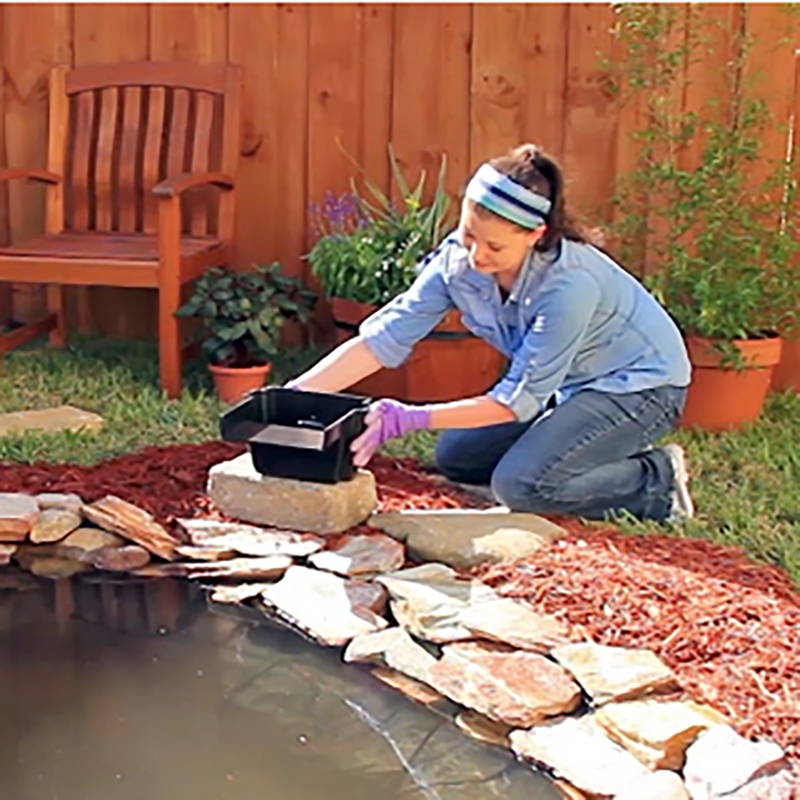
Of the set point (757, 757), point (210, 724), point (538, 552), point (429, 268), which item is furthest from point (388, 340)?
point (757, 757)

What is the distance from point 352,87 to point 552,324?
184 cm

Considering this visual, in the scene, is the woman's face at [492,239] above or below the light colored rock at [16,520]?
above

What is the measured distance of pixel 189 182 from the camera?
4.04 metres

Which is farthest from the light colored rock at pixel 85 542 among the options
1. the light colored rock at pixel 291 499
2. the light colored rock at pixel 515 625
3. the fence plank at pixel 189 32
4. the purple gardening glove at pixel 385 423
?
the fence plank at pixel 189 32

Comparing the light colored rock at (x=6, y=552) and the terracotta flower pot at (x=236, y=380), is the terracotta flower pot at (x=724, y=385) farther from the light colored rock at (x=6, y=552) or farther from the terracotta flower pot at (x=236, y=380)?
the light colored rock at (x=6, y=552)

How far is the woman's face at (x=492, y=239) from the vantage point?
112 inches

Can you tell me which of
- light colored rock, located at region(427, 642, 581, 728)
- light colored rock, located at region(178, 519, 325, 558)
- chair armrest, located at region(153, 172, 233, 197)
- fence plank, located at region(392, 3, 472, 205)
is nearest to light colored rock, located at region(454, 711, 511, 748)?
light colored rock, located at region(427, 642, 581, 728)

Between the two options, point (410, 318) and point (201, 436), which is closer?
point (410, 318)

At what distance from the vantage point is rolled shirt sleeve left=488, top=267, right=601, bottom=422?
291 cm

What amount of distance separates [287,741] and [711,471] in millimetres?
1642

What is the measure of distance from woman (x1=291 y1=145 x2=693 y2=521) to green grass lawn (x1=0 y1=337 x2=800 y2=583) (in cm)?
14

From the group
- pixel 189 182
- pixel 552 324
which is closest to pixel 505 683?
pixel 552 324

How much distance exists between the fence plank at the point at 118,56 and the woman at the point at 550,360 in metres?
1.71

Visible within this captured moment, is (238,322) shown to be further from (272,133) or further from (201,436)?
(272,133)
